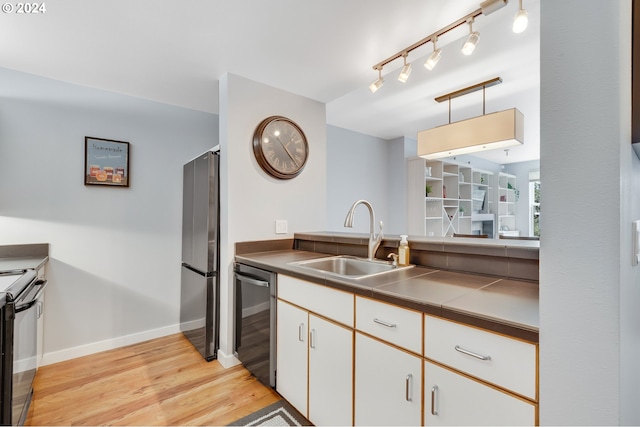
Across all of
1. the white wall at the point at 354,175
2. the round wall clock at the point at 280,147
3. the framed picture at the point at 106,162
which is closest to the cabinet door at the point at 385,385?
the round wall clock at the point at 280,147

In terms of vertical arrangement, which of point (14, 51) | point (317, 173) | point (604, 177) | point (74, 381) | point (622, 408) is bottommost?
point (74, 381)

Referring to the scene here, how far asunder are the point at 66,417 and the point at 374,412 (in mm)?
1794

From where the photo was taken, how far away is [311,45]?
194 centimetres

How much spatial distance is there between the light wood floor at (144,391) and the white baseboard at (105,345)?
57 millimetres

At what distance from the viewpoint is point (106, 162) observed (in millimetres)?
2564

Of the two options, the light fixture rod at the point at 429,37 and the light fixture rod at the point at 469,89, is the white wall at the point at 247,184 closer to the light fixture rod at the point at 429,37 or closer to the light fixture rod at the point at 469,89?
the light fixture rod at the point at 429,37

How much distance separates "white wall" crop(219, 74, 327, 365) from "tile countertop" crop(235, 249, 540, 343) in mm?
759

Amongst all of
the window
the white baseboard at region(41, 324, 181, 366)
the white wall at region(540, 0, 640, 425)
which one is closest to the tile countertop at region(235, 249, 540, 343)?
the white wall at region(540, 0, 640, 425)

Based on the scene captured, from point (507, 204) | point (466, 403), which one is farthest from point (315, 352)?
point (507, 204)

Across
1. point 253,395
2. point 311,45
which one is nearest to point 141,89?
point 311,45

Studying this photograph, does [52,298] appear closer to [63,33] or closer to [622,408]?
[63,33]

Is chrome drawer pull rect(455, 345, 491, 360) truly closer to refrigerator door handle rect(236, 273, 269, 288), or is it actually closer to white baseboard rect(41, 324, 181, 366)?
refrigerator door handle rect(236, 273, 269, 288)

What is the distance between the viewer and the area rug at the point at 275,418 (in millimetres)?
1619

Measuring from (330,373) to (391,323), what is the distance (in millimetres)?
496
